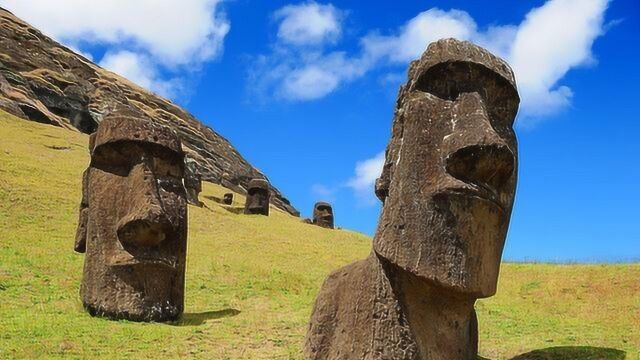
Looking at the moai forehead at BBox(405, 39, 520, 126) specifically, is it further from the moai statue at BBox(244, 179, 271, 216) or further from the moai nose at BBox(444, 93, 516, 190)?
the moai statue at BBox(244, 179, 271, 216)

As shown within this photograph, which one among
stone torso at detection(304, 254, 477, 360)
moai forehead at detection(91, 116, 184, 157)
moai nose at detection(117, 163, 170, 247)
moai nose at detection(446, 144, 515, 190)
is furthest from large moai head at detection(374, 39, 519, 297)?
moai forehead at detection(91, 116, 184, 157)

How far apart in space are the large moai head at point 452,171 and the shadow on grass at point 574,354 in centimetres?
284

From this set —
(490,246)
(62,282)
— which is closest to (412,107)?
(490,246)

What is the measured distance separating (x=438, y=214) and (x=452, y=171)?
44 centimetres

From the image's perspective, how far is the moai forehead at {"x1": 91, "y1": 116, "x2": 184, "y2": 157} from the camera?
13875 mm

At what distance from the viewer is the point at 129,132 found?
13906 mm

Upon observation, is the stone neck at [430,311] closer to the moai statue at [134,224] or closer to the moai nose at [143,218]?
the moai nose at [143,218]

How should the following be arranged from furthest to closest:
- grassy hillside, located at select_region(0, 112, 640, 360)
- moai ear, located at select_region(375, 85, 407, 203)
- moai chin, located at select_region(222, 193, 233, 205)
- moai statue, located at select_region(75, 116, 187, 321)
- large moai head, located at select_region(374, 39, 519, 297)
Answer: moai chin, located at select_region(222, 193, 233, 205) < moai statue, located at select_region(75, 116, 187, 321) < grassy hillside, located at select_region(0, 112, 640, 360) < moai ear, located at select_region(375, 85, 407, 203) < large moai head, located at select_region(374, 39, 519, 297)

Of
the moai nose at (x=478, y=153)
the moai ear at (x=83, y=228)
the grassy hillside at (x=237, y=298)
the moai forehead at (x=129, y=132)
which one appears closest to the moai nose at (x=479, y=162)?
the moai nose at (x=478, y=153)

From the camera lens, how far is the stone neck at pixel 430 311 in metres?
7.33

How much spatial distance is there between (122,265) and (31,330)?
1.91 m

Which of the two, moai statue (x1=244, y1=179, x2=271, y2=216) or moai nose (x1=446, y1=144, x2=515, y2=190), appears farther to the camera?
moai statue (x1=244, y1=179, x2=271, y2=216)

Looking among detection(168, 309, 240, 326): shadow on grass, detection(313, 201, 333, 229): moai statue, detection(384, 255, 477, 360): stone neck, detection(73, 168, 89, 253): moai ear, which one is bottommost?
detection(168, 309, 240, 326): shadow on grass

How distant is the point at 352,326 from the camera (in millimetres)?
7672
